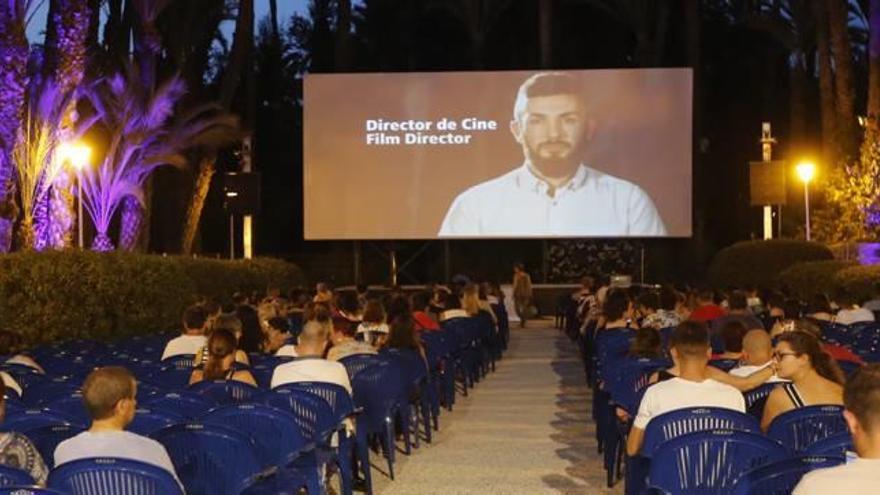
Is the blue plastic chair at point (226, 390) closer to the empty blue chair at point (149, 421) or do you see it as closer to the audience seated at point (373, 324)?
the empty blue chair at point (149, 421)

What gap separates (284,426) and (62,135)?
18.0 meters

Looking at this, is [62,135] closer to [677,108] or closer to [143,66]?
[143,66]

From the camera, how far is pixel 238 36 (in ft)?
109

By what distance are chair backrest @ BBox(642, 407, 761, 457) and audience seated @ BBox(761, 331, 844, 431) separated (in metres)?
0.38

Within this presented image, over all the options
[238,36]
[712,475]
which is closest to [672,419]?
[712,475]

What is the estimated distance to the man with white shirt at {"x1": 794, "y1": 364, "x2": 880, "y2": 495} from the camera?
367cm

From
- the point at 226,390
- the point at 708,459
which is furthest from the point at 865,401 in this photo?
the point at 226,390

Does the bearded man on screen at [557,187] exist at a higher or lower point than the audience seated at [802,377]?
higher

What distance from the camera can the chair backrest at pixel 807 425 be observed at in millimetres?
6234

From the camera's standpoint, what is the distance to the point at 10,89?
21.6 m

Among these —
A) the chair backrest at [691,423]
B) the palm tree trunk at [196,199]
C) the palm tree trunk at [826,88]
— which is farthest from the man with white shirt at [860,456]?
the palm tree trunk at [196,199]

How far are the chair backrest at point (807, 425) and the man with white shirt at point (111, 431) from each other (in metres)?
2.54

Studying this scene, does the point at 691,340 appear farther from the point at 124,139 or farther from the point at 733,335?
the point at 124,139

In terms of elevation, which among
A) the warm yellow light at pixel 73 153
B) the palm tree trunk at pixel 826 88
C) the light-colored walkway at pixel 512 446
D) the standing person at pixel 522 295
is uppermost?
the palm tree trunk at pixel 826 88
